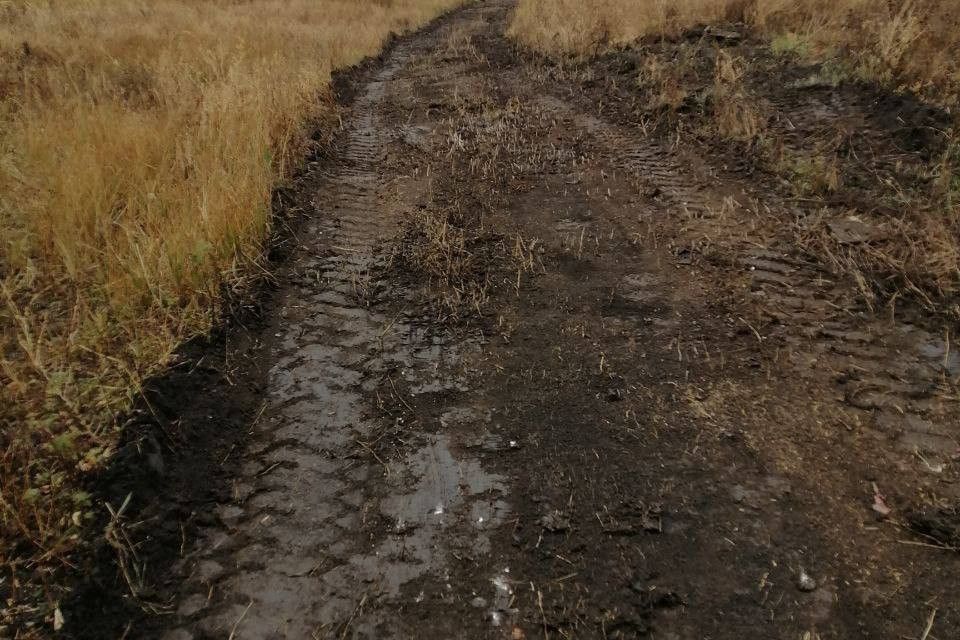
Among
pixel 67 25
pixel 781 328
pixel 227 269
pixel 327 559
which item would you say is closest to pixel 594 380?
pixel 781 328

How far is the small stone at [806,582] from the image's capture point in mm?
2104

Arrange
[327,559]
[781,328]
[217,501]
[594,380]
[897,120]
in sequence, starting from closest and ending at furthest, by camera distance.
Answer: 1. [327,559]
2. [217,501]
3. [594,380]
4. [781,328]
5. [897,120]

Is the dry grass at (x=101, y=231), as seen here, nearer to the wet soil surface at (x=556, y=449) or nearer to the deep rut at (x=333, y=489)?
the wet soil surface at (x=556, y=449)

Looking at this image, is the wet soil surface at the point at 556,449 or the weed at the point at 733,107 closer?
the wet soil surface at the point at 556,449

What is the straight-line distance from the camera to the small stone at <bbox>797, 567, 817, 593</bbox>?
2.10m

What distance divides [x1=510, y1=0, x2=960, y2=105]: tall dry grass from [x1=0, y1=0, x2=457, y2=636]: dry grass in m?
5.00

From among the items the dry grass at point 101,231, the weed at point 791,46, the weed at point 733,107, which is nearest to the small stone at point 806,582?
the dry grass at point 101,231

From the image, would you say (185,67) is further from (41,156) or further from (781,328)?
(781,328)

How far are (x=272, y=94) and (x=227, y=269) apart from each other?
3.62 metres

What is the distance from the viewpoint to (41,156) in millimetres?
3941

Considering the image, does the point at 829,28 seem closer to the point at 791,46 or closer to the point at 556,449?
the point at 791,46

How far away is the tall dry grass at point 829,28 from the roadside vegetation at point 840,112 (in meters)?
0.02

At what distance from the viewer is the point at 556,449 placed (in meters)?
2.76

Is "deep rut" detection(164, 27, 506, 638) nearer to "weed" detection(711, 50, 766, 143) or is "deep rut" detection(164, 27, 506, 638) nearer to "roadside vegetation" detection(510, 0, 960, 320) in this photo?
"roadside vegetation" detection(510, 0, 960, 320)
